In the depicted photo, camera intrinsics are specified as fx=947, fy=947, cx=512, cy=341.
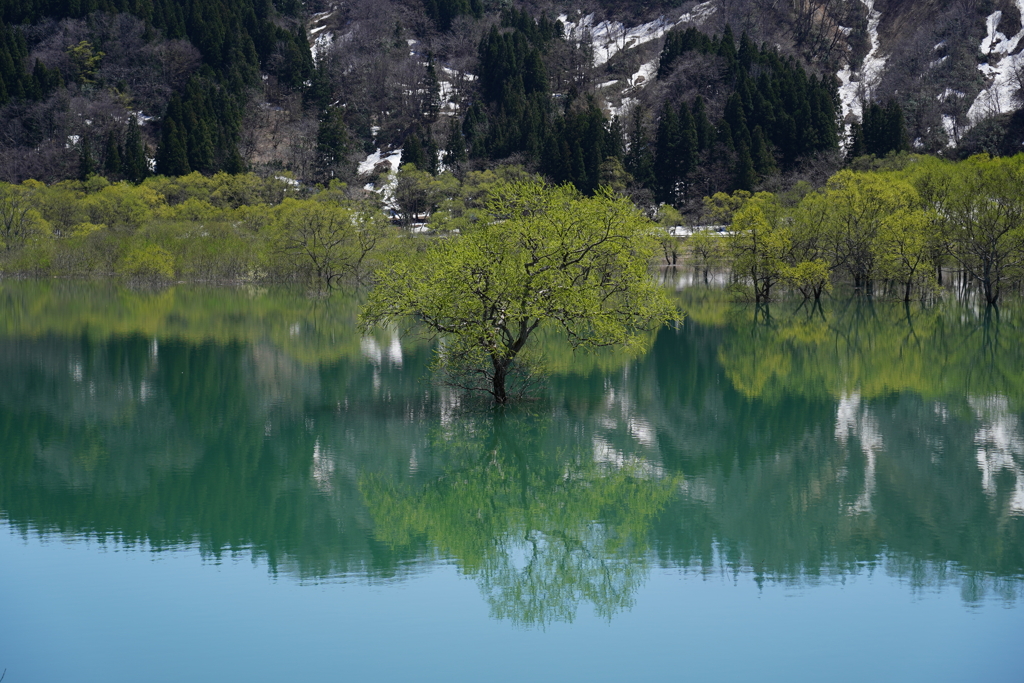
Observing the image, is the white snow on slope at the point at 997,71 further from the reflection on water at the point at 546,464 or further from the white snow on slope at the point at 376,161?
the reflection on water at the point at 546,464

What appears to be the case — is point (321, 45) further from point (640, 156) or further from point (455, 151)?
point (640, 156)

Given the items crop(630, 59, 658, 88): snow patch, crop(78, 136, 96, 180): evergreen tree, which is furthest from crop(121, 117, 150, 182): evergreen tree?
crop(630, 59, 658, 88): snow patch

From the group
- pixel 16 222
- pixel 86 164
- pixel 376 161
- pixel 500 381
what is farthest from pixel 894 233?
pixel 376 161

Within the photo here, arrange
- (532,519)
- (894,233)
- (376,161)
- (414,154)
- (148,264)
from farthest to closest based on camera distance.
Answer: (376,161) < (414,154) < (148,264) < (894,233) < (532,519)

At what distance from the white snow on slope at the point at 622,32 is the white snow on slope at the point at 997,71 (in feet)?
152

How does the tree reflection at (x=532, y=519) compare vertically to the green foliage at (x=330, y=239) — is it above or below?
below

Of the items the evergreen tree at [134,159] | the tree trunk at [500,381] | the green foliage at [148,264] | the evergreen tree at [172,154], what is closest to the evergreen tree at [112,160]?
the evergreen tree at [134,159]

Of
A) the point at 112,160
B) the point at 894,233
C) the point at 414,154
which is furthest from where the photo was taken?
the point at 414,154

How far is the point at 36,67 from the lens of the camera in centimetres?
12494

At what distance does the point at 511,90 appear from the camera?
5246 inches

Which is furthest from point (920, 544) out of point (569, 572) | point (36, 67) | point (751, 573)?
point (36, 67)

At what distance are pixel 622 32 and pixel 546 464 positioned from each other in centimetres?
16517

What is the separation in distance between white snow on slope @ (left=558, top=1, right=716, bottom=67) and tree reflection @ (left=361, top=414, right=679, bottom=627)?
150m

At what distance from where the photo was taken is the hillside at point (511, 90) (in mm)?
113375
